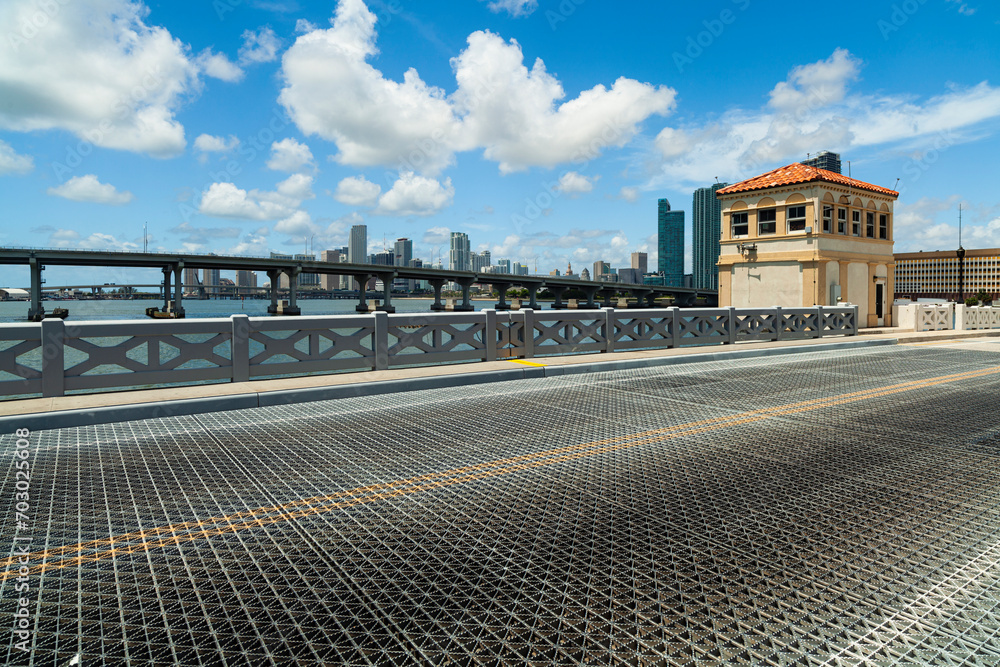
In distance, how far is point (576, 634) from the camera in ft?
10.0

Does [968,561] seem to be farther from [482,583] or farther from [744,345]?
[744,345]

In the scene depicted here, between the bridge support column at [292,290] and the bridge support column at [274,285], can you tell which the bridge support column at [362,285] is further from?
the bridge support column at [274,285]

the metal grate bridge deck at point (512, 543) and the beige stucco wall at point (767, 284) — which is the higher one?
the beige stucco wall at point (767, 284)

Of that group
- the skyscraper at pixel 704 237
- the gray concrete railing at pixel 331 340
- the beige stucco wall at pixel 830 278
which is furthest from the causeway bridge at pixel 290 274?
the beige stucco wall at pixel 830 278

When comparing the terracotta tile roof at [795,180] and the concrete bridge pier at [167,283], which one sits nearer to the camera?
the terracotta tile roof at [795,180]

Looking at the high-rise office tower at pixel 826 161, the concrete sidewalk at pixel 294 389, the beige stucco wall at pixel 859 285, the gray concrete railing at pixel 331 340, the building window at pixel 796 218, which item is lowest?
the concrete sidewalk at pixel 294 389

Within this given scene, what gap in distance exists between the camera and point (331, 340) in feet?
40.5

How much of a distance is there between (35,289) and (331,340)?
72.1 m

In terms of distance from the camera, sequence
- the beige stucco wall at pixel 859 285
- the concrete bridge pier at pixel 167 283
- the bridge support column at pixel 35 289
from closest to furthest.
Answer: the beige stucco wall at pixel 859 285, the bridge support column at pixel 35 289, the concrete bridge pier at pixel 167 283

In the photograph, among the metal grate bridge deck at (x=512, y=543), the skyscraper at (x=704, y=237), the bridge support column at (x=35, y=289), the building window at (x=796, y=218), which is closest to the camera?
the metal grate bridge deck at (x=512, y=543)

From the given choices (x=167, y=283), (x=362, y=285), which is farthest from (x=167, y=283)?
(x=362, y=285)

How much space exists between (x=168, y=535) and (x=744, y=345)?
18.8m

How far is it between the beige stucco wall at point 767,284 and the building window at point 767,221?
1.68 metres

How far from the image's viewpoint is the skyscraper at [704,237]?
101 metres
